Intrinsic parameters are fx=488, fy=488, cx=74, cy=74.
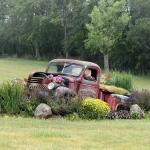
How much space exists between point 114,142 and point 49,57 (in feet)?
222

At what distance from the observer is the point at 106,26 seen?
62219mm

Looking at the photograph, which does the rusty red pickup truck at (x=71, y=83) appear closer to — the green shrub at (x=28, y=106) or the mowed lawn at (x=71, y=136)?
the green shrub at (x=28, y=106)

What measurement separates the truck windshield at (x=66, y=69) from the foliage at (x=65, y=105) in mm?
2475

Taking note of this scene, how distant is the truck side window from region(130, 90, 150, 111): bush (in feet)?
5.64

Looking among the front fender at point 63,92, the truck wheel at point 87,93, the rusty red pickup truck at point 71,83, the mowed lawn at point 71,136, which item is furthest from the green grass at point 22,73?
the mowed lawn at point 71,136

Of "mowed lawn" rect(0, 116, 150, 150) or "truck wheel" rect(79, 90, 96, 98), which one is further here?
"truck wheel" rect(79, 90, 96, 98)

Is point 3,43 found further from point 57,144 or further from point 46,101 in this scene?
point 57,144

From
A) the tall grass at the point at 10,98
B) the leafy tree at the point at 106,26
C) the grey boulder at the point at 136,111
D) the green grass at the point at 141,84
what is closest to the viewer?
the tall grass at the point at 10,98

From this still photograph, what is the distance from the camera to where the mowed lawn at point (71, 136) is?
9.27m

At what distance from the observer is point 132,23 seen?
208 ft

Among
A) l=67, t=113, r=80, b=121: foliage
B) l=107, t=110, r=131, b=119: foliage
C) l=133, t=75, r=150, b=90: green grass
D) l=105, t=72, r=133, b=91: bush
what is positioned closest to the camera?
l=67, t=113, r=80, b=121: foliage

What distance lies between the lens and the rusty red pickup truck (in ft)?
52.3

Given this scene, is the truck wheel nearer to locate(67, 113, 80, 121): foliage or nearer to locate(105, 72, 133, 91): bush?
locate(67, 113, 80, 121): foliage

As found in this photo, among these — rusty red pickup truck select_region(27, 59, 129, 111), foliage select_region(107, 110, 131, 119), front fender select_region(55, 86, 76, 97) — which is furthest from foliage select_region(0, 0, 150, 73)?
front fender select_region(55, 86, 76, 97)
